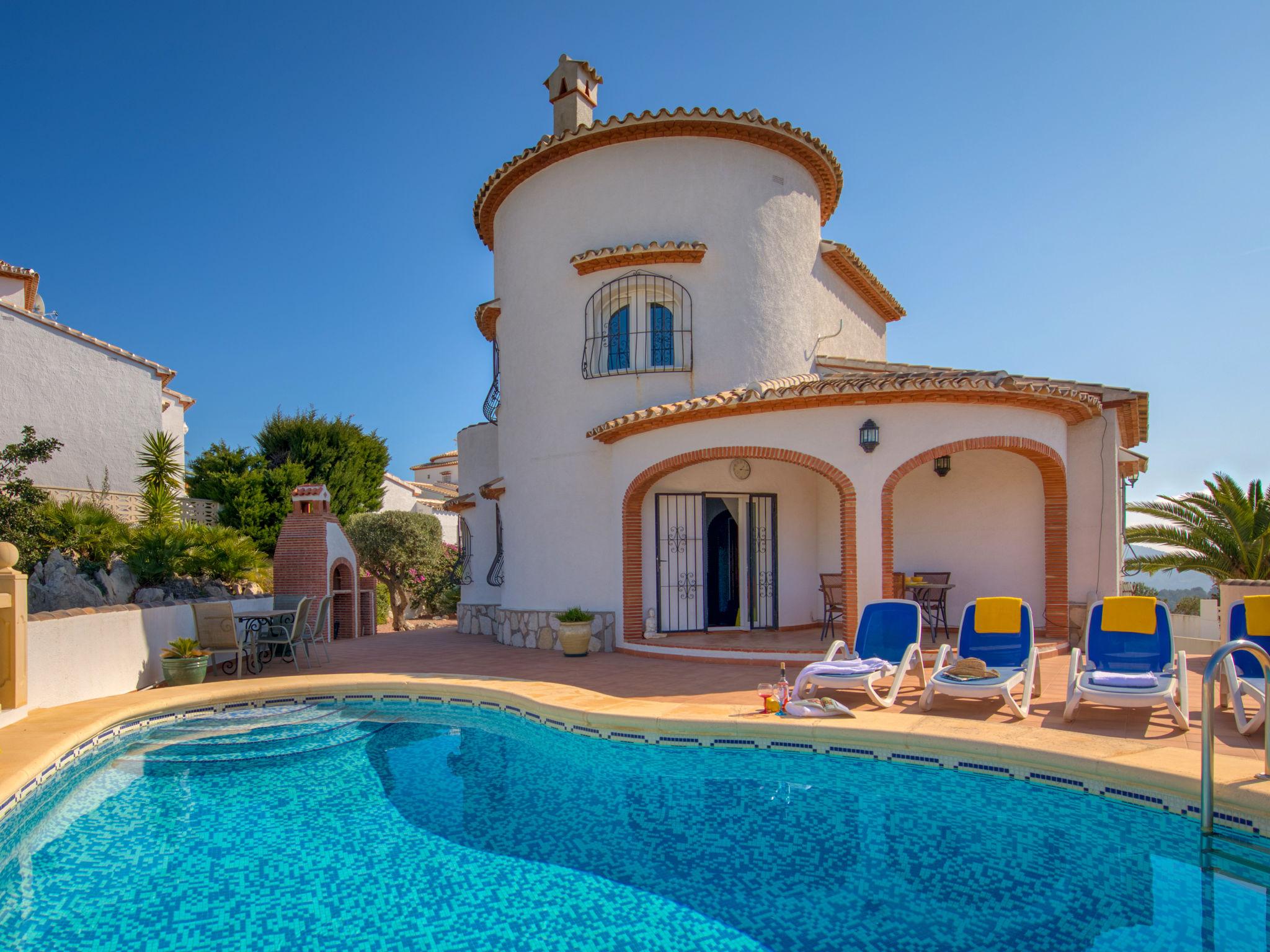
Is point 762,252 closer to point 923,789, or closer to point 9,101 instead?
point 923,789

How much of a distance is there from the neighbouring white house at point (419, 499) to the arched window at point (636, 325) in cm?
2390

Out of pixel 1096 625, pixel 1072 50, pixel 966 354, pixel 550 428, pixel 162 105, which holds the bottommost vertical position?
pixel 1096 625

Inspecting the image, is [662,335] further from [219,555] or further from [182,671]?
[182,671]

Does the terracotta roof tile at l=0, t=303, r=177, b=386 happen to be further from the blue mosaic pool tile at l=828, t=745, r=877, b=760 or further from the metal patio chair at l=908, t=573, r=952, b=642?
the blue mosaic pool tile at l=828, t=745, r=877, b=760

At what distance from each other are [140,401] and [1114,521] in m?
27.6

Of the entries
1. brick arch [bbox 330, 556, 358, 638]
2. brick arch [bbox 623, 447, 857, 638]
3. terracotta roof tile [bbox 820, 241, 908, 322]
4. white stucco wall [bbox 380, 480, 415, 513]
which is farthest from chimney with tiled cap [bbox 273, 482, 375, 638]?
white stucco wall [bbox 380, 480, 415, 513]

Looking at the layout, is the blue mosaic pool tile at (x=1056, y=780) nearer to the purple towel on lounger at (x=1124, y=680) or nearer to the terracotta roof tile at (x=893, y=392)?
the purple towel on lounger at (x=1124, y=680)

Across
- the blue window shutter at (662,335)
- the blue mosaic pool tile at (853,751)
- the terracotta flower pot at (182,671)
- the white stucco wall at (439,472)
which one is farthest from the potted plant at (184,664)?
the white stucco wall at (439,472)

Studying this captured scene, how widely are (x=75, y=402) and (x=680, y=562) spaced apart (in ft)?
67.7

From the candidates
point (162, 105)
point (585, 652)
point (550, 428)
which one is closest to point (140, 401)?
point (162, 105)

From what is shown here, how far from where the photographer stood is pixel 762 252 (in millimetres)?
14766

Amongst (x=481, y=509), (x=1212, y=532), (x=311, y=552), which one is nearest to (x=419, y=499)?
(x=481, y=509)

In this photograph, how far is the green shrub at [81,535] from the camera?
45.5 feet

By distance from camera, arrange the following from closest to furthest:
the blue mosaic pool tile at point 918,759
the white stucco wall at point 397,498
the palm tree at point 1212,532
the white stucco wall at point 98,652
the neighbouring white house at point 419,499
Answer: the blue mosaic pool tile at point 918,759 < the white stucco wall at point 98,652 < the palm tree at point 1212,532 < the white stucco wall at point 397,498 < the neighbouring white house at point 419,499
